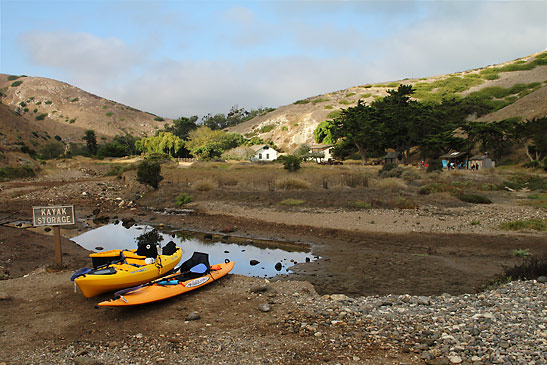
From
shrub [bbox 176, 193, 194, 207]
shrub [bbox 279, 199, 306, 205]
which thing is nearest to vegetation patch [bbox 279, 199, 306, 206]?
shrub [bbox 279, 199, 306, 205]

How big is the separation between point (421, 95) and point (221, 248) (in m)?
100

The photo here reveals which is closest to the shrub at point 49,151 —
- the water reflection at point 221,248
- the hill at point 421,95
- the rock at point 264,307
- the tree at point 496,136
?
the hill at point 421,95

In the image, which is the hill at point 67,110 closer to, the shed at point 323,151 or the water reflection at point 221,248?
the shed at point 323,151

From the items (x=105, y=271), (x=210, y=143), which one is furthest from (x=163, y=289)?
(x=210, y=143)

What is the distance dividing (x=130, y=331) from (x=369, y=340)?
4334 millimetres

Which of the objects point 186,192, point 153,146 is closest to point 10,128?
point 153,146

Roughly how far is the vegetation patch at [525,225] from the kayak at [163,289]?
12.6m

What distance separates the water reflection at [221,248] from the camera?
12.8 metres

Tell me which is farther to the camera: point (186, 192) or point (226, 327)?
point (186, 192)

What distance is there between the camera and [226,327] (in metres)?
7.26

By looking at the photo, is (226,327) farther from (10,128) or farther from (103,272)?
(10,128)

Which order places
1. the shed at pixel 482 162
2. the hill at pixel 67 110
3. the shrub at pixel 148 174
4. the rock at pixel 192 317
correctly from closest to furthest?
the rock at pixel 192 317 → the shrub at pixel 148 174 → the shed at pixel 482 162 → the hill at pixel 67 110

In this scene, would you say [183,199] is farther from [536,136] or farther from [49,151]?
[49,151]

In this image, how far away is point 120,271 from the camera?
8.98m
